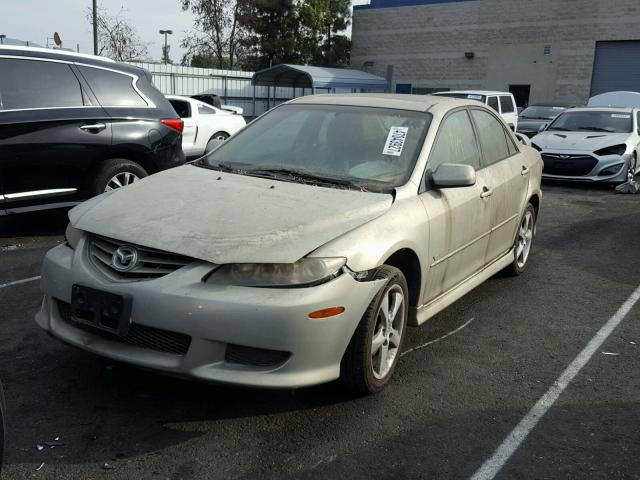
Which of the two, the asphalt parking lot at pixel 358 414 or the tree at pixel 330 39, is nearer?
the asphalt parking lot at pixel 358 414

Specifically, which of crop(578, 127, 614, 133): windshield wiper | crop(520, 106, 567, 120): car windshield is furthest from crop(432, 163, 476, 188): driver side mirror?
crop(520, 106, 567, 120): car windshield

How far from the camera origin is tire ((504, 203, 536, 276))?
571 cm

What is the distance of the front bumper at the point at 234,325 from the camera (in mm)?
2848

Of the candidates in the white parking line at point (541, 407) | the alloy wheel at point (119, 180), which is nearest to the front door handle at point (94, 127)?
the alloy wheel at point (119, 180)

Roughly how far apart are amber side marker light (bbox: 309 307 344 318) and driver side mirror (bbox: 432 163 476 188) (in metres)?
1.26

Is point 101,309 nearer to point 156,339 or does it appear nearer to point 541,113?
point 156,339

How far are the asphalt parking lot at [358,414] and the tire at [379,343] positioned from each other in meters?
0.12

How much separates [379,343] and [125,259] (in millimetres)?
1359

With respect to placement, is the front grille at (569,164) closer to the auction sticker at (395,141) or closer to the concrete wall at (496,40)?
the auction sticker at (395,141)

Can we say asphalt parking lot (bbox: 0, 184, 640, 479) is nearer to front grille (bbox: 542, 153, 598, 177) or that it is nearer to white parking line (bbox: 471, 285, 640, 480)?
white parking line (bbox: 471, 285, 640, 480)

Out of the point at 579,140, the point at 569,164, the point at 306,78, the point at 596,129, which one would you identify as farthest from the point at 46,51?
the point at 306,78

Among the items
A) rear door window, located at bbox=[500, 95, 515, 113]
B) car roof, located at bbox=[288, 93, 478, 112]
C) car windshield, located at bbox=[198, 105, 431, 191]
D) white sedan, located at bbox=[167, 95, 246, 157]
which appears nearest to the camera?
car windshield, located at bbox=[198, 105, 431, 191]

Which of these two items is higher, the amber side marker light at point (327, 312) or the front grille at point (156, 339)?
the amber side marker light at point (327, 312)

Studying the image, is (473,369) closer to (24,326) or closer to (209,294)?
(209,294)
